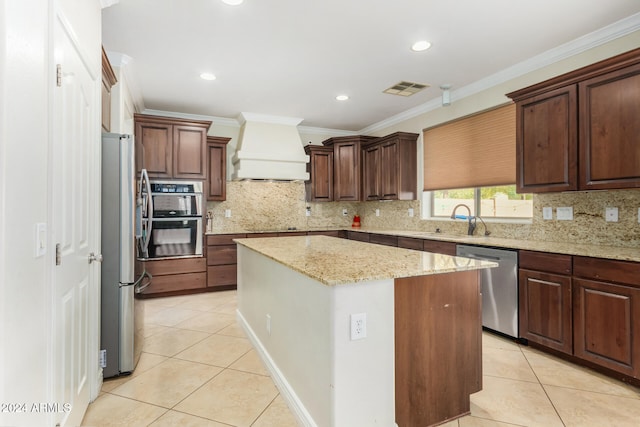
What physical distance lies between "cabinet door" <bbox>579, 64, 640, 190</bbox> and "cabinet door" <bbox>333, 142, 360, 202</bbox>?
325 cm

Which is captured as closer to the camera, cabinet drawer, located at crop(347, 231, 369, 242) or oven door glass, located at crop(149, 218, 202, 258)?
oven door glass, located at crop(149, 218, 202, 258)

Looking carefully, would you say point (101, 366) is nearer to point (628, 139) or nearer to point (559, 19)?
point (628, 139)

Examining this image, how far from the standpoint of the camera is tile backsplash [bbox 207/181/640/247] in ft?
8.92

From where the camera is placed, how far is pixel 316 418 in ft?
5.48

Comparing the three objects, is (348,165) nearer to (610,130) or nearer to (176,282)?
(176,282)

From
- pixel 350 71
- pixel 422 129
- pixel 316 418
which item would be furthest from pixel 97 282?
pixel 422 129

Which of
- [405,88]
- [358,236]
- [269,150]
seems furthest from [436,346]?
[269,150]

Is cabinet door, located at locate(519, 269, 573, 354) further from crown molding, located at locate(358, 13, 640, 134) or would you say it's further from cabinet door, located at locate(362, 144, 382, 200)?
cabinet door, located at locate(362, 144, 382, 200)

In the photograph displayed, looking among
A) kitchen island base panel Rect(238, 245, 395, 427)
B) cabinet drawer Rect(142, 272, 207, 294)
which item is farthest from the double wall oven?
kitchen island base panel Rect(238, 245, 395, 427)

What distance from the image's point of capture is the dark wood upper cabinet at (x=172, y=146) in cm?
436

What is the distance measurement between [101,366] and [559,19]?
4.12 m

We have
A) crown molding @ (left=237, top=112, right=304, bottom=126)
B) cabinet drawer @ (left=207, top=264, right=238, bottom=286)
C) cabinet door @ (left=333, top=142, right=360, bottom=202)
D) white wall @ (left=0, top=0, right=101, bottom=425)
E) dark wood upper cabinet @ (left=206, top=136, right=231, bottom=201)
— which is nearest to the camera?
white wall @ (left=0, top=0, right=101, bottom=425)

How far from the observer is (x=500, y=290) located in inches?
118

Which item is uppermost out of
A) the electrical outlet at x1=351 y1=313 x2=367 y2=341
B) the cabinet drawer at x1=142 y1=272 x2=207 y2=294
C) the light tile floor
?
the electrical outlet at x1=351 y1=313 x2=367 y2=341
